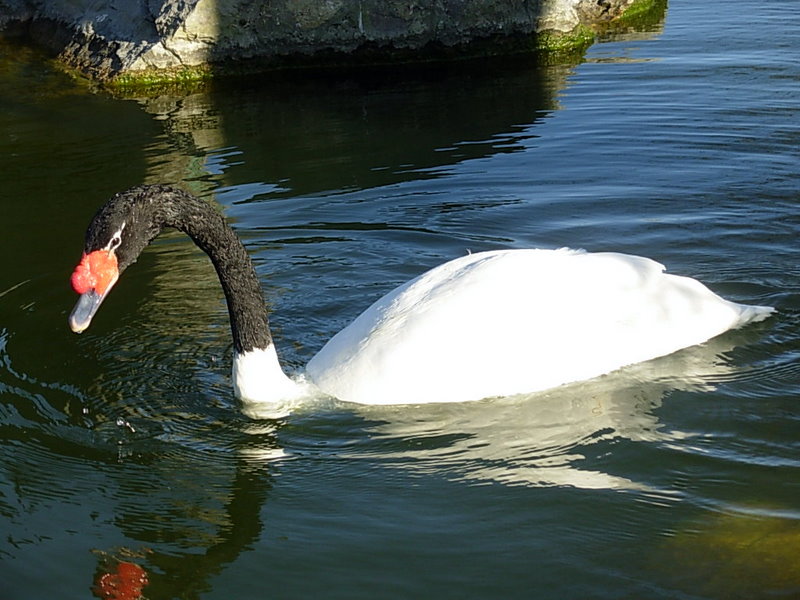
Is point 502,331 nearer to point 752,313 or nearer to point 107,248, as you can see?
point 752,313

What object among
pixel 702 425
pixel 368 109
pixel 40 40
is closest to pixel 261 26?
pixel 368 109

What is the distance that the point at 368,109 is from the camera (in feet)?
38.4

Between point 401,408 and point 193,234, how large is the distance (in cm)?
134

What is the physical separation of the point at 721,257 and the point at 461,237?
1792 millimetres

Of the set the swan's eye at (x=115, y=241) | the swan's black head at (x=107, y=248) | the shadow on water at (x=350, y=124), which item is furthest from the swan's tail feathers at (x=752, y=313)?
the shadow on water at (x=350, y=124)

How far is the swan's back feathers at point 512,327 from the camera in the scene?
18.3 ft

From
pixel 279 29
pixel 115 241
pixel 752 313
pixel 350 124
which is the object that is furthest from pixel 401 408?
pixel 279 29

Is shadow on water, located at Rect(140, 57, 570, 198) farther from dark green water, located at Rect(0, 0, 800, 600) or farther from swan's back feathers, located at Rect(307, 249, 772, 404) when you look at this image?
swan's back feathers, located at Rect(307, 249, 772, 404)

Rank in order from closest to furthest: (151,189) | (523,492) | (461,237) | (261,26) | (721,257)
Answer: (523,492)
(151,189)
(721,257)
(461,237)
(261,26)

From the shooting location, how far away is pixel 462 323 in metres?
5.64

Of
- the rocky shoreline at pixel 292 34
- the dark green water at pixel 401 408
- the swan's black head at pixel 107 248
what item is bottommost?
the dark green water at pixel 401 408

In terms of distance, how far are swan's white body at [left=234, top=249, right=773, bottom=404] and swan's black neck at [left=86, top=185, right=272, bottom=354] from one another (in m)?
0.17

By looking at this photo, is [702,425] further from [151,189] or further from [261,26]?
[261,26]

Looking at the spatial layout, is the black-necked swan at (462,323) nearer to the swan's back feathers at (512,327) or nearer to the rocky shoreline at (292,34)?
the swan's back feathers at (512,327)
